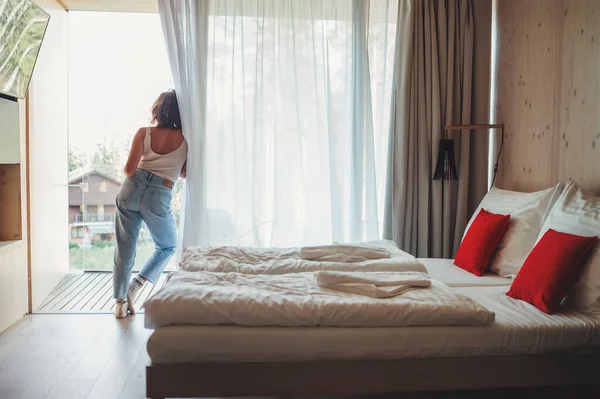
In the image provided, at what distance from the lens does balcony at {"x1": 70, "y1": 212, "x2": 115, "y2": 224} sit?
4.56m

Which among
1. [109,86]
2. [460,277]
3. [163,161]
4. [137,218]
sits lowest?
[460,277]

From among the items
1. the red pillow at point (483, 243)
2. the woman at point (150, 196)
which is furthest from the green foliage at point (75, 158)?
the red pillow at point (483, 243)

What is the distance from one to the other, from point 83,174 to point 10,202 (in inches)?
50.4

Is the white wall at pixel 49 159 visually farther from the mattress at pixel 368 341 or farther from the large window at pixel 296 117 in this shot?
the mattress at pixel 368 341

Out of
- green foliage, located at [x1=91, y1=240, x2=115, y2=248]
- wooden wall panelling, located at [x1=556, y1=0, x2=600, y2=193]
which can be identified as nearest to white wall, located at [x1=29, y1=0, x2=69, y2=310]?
green foliage, located at [x1=91, y1=240, x2=115, y2=248]

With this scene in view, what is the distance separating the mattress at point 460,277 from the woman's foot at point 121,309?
199 cm

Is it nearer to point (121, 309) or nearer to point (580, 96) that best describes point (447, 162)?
point (580, 96)

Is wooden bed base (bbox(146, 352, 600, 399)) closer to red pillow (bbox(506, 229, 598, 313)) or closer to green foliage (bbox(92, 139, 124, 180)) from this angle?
red pillow (bbox(506, 229, 598, 313))

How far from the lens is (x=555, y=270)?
2.12m

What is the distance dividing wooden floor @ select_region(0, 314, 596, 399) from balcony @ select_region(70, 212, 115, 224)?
4.24 ft

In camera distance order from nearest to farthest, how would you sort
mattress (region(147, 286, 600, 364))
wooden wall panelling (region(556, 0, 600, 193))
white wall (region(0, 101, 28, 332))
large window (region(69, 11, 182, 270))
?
mattress (region(147, 286, 600, 364))
wooden wall panelling (region(556, 0, 600, 193))
white wall (region(0, 101, 28, 332))
large window (region(69, 11, 182, 270))

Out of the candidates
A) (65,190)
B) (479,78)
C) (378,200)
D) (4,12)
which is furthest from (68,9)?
(479,78)

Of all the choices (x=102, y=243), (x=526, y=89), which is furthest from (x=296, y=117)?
(x=102, y=243)

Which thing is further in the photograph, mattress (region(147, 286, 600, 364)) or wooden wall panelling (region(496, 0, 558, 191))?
wooden wall panelling (region(496, 0, 558, 191))
